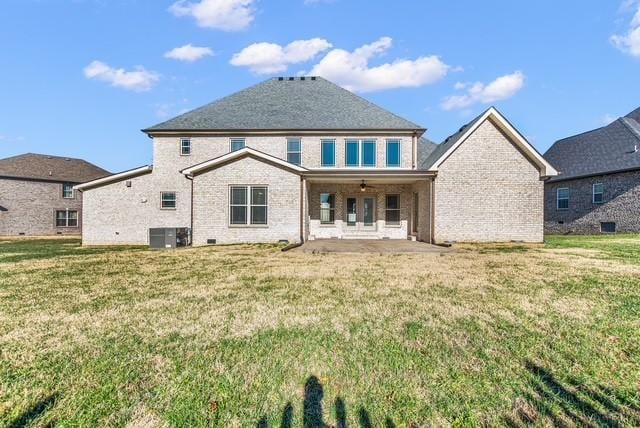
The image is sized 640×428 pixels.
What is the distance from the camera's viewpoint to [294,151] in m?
18.4

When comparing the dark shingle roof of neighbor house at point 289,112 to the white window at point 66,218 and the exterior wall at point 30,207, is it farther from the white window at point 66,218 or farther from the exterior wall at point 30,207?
the exterior wall at point 30,207

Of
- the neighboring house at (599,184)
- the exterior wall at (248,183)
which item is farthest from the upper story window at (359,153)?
the neighboring house at (599,184)

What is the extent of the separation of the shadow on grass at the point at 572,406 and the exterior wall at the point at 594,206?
24431 millimetres

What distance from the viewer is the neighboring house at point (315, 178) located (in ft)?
50.1

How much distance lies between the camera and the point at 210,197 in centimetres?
1525

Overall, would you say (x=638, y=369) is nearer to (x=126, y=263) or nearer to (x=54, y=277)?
(x=54, y=277)

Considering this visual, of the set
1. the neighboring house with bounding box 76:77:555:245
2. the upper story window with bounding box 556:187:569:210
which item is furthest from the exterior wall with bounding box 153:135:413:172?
the upper story window with bounding box 556:187:569:210

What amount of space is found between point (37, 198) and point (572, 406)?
37.1m

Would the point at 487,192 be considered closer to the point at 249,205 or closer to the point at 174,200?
the point at 249,205

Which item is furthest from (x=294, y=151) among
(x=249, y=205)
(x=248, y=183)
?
(x=249, y=205)

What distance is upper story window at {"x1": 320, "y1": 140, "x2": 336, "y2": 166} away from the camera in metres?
18.3

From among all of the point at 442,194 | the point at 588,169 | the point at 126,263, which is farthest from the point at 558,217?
the point at 126,263

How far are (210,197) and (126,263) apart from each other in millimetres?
6025

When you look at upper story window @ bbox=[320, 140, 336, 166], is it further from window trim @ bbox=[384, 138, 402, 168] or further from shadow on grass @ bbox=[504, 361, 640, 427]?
shadow on grass @ bbox=[504, 361, 640, 427]
